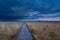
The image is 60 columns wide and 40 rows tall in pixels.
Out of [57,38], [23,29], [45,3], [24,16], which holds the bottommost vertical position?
[57,38]

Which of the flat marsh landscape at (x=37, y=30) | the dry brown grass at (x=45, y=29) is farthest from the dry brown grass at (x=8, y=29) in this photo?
the dry brown grass at (x=45, y=29)

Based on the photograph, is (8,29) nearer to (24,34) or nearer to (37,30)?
(24,34)

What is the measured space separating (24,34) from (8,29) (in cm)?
20

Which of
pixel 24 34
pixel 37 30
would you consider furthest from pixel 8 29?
pixel 37 30

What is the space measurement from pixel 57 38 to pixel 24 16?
0.46m

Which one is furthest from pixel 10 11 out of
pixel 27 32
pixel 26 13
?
pixel 27 32

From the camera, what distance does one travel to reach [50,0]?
1769 mm

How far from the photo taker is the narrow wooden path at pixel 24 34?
1.75m

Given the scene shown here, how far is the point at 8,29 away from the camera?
177cm

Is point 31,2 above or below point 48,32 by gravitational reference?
above

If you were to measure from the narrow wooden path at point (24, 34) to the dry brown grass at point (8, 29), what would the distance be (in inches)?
1.9

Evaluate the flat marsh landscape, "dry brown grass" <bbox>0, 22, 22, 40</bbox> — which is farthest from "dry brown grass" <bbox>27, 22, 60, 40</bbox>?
"dry brown grass" <bbox>0, 22, 22, 40</bbox>

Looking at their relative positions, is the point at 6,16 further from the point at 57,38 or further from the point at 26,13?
the point at 57,38

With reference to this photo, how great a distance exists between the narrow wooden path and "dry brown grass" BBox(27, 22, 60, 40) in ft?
0.15
